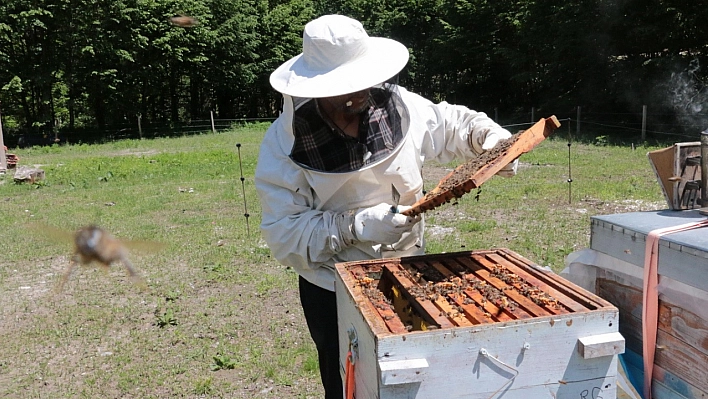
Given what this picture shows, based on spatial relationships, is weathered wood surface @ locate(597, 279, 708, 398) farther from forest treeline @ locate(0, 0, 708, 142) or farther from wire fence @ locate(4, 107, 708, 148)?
forest treeline @ locate(0, 0, 708, 142)

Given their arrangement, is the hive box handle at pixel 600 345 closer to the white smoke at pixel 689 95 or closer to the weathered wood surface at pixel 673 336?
the weathered wood surface at pixel 673 336

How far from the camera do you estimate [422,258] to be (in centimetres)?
190

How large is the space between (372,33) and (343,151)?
26.9 meters

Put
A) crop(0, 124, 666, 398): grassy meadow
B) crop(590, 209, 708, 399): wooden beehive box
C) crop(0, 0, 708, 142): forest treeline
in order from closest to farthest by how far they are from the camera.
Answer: crop(590, 209, 708, 399): wooden beehive box < crop(0, 124, 666, 398): grassy meadow < crop(0, 0, 708, 142): forest treeline

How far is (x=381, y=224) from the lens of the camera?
1.86 m

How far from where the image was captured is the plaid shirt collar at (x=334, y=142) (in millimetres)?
2012

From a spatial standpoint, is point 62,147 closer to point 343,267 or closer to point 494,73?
point 494,73

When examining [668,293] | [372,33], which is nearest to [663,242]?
[668,293]

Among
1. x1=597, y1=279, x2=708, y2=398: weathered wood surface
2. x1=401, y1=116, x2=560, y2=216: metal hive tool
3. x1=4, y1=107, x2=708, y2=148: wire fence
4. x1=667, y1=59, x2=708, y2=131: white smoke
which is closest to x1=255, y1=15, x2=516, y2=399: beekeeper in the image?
x1=401, y1=116, x2=560, y2=216: metal hive tool

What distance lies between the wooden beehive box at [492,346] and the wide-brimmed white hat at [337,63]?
67cm

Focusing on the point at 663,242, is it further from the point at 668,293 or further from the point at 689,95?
the point at 689,95

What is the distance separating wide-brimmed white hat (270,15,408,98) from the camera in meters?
1.85

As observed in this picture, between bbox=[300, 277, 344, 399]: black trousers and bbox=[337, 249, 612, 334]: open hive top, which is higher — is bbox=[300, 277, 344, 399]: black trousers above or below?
below

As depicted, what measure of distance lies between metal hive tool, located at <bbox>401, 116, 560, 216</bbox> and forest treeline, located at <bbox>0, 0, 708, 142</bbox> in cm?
1436
